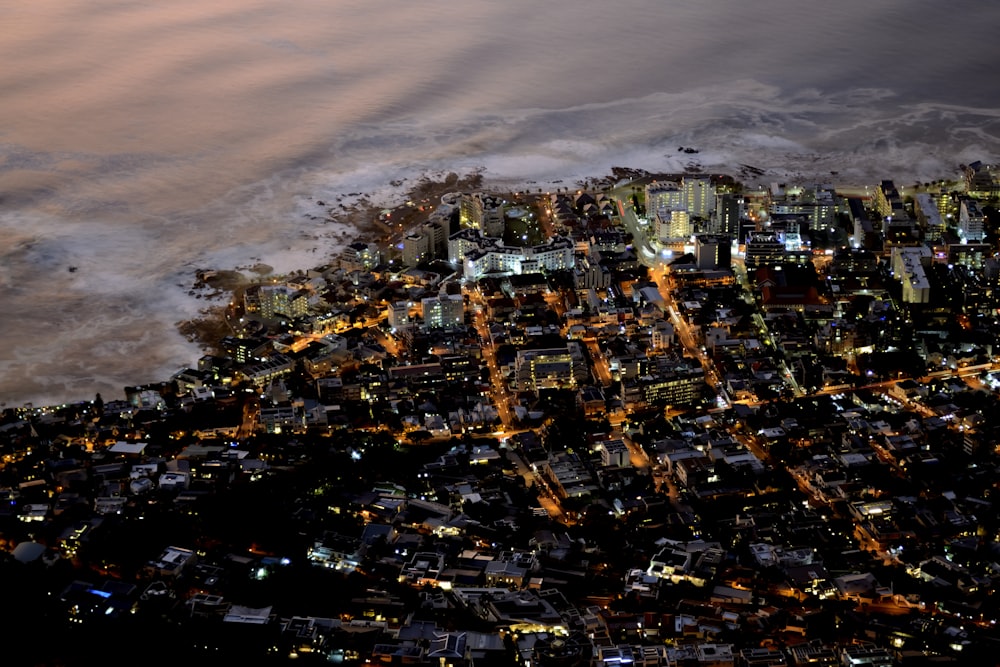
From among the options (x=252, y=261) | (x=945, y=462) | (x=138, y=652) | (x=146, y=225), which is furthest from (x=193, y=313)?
(x=945, y=462)

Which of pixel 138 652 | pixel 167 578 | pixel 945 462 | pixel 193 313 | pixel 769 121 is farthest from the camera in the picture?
pixel 769 121

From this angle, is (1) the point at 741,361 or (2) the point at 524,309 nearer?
(1) the point at 741,361

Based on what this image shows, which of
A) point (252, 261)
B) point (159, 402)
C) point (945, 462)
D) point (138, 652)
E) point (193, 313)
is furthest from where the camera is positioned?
point (252, 261)

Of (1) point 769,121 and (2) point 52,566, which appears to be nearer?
(2) point 52,566

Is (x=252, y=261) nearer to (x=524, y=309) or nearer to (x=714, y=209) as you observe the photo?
(x=524, y=309)

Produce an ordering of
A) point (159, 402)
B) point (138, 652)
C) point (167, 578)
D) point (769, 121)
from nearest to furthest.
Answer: point (138, 652), point (167, 578), point (159, 402), point (769, 121)

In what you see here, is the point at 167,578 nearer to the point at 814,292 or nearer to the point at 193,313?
the point at 193,313

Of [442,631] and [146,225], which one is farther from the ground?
[146,225]

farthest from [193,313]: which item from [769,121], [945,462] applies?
[769,121]

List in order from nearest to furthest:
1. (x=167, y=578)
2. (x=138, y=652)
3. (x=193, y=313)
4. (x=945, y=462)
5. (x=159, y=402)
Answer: (x=138, y=652) < (x=167, y=578) < (x=945, y=462) < (x=159, y=402) < (x=193, y=313)
